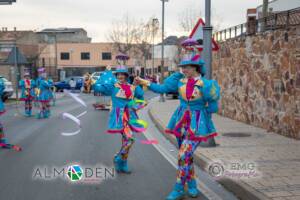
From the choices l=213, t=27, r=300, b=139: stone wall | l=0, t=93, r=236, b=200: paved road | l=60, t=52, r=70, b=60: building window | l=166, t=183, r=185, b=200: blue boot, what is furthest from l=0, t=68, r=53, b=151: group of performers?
l=60, t=52, r=70, b=60: building window

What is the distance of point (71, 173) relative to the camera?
8086mm

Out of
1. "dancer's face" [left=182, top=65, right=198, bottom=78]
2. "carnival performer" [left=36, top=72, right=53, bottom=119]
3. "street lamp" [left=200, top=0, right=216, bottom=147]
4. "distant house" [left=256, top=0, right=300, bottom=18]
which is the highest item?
"distant house" [left=256, top=0, right=300, bottom=18]

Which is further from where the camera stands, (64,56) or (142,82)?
(64,56)

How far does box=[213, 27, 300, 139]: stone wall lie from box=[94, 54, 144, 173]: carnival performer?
15.6 feet

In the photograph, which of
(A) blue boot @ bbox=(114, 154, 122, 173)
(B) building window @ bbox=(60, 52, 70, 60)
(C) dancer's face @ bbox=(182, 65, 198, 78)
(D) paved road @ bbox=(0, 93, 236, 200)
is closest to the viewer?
(C) dancer's face @ bbox=(182, 65, 198, 78)

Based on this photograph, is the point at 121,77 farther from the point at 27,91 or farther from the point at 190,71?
the point at 27,91

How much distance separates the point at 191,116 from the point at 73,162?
3.45 m

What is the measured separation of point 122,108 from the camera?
789 centimetres

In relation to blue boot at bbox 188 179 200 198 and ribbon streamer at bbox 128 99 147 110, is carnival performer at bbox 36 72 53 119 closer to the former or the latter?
ribbon streamer at bbox 128 99 147 110

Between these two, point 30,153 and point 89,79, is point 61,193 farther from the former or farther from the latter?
point 30,153

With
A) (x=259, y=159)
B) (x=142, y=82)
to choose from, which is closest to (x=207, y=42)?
(x=259, y=159)

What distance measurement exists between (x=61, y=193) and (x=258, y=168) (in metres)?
3.30

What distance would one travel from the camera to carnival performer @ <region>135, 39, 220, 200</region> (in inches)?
250

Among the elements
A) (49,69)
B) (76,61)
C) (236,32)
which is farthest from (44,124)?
(76,61)
